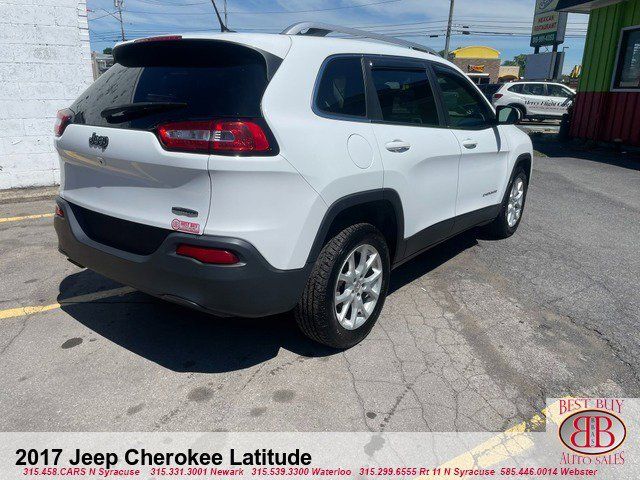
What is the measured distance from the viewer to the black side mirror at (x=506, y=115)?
466 cm

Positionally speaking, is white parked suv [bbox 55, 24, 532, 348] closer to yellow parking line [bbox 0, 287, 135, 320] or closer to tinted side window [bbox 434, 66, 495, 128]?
tinted side window [bbox 434, 66, 495, 128]

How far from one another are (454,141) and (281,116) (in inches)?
74.9

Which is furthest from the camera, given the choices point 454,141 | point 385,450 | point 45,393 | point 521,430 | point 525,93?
point 525,93

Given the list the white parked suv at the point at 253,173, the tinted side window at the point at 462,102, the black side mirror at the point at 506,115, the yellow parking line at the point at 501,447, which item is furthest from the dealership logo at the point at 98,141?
the black side mirror at the point at 506,115

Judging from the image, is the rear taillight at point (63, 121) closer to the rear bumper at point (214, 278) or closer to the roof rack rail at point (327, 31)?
the rear bumper at point (214, 278)

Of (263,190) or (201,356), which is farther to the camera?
(201,356)

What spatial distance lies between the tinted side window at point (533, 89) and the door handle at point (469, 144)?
19.1 meters

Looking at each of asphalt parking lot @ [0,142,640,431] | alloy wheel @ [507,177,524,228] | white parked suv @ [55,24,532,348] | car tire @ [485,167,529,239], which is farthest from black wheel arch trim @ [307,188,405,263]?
alloy wheel @ [507,177,524,228]

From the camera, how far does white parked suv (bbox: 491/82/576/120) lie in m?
20.8

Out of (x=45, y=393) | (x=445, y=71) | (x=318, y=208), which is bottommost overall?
(x=45, y=393)

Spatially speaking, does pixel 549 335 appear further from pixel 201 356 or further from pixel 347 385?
pixel 201 356

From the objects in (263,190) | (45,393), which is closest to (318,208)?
(263,190)

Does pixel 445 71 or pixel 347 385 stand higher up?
pixel 445 71

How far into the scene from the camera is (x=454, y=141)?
12.8ft
